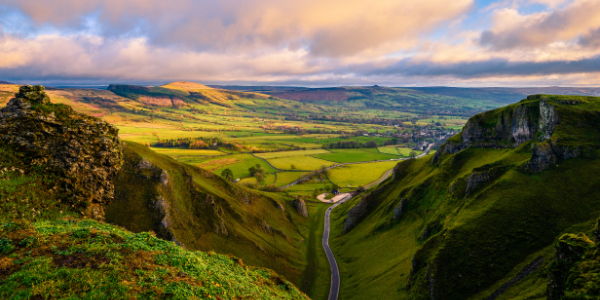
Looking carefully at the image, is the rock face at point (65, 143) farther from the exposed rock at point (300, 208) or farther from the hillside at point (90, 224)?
the exposed rock at point (300, 208)

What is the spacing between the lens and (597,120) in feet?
253

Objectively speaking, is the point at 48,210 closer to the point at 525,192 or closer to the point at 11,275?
the point at 11,275

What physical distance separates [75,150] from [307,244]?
92346mm

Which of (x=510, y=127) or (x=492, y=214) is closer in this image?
(x=492, y=214)

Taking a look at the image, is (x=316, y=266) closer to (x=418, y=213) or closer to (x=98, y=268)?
(x=418, y=213)

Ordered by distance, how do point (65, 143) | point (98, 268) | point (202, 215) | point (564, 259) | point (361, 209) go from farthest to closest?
point (361, 209) → point (202, 215) → point (65, 143) → point (564, 259) → point (98, 268)

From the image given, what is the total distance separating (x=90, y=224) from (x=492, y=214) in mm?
80639

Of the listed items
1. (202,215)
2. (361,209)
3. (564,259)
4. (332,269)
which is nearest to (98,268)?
(564,259)

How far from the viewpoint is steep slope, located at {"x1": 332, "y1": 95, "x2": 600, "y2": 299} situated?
56.5 meters

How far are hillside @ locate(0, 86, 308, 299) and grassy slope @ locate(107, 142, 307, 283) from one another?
38 centimetres

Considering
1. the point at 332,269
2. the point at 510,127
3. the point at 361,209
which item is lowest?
the point at 332,269

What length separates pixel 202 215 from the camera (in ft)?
265

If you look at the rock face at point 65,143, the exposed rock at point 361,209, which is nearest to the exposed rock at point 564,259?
the rock face at point 65,143

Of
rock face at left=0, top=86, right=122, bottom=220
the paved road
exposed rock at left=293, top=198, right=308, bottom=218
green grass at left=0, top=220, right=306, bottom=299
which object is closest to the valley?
the paved road
